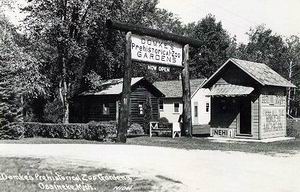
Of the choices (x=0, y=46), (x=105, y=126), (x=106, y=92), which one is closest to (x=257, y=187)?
(x=105, y=126)

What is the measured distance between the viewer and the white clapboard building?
48.2 meters

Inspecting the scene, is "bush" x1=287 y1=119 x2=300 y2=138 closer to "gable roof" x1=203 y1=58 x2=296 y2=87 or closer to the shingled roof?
"gable roof" x1=203 y1=58 x2=296 y2=87

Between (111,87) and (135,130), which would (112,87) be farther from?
(135,130)

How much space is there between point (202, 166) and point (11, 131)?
1657cm

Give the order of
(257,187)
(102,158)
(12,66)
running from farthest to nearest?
(12,66), (102,158), (257,187)

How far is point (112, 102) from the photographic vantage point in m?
35.5

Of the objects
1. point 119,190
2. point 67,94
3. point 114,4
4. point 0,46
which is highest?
point 114,4

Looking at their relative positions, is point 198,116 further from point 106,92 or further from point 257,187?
point 257,187

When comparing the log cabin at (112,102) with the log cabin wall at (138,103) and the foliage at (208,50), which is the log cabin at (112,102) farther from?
the foliage at (208,50)

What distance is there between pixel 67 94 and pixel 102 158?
21438 millimetres

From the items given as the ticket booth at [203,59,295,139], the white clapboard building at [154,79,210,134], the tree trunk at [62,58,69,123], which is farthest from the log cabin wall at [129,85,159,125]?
the white clapboard building at [154,79,210,134]

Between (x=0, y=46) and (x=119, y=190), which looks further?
(x=0, y=46)

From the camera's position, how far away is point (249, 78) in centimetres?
2556

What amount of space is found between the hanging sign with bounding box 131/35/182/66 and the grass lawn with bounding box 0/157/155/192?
9.00 metres
